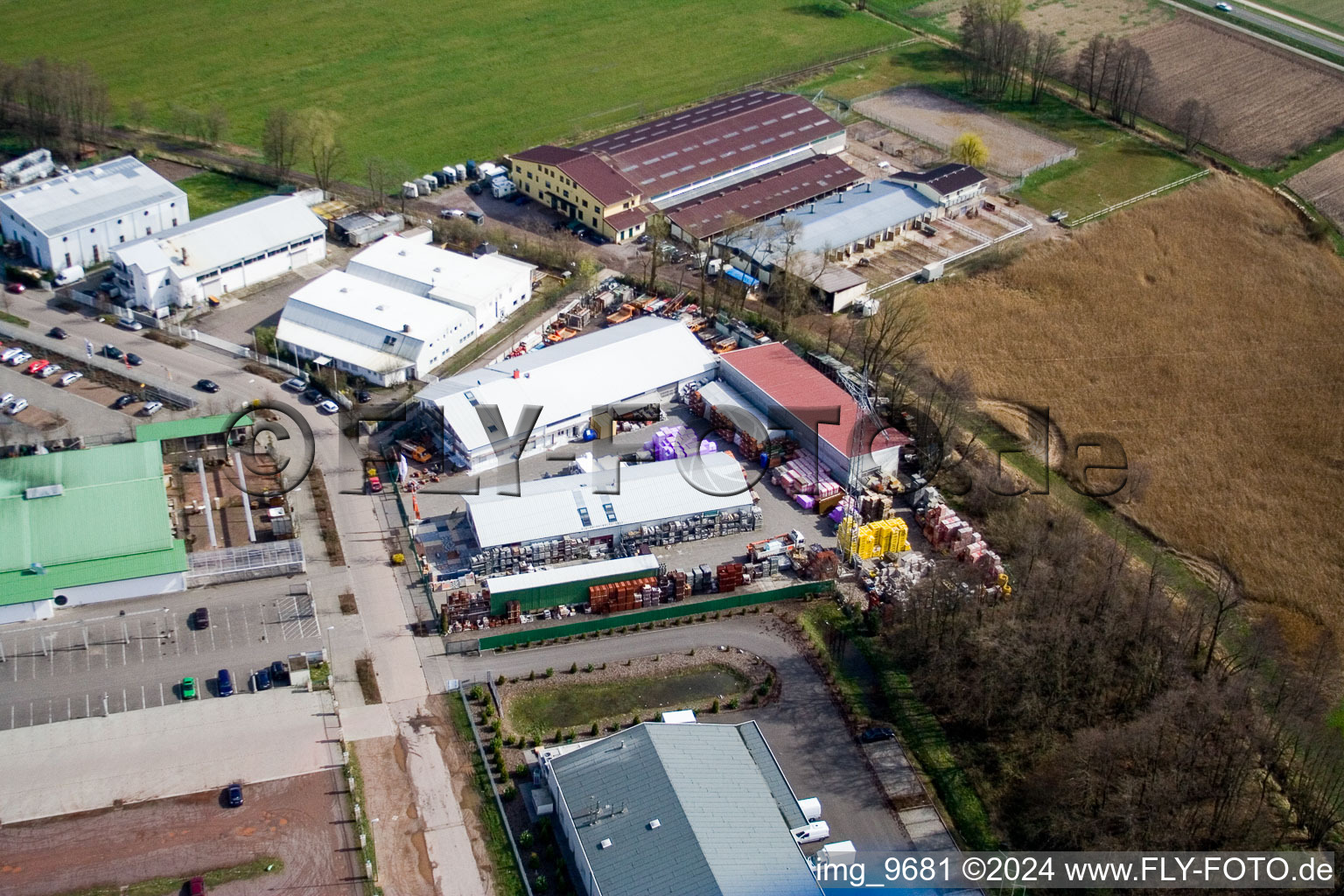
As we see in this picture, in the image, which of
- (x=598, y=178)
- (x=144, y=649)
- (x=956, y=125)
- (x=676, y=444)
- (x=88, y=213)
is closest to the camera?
(x=144, y=649)

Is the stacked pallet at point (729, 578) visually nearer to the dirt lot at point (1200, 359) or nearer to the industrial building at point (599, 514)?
the industrial building at point (599, 514)

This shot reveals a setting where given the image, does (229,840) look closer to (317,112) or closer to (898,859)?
(898,859)

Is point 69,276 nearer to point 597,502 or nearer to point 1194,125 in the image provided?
point 597,502

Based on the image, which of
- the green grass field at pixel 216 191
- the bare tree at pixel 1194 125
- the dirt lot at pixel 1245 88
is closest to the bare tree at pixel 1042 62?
the dirt lot at pixel 1245 88

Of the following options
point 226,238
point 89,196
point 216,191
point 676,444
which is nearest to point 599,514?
point 676,444

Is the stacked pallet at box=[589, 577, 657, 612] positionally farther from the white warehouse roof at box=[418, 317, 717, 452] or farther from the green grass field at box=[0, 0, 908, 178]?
the green grass field at box=[0, 0, 908, 178]

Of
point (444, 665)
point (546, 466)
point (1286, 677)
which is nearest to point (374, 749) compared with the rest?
point (444, 665)
